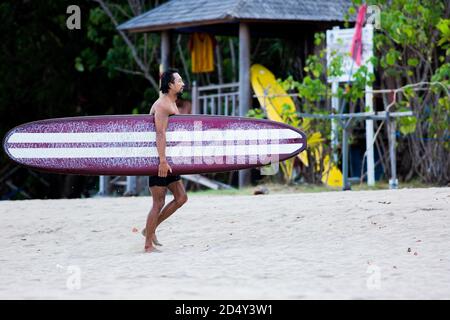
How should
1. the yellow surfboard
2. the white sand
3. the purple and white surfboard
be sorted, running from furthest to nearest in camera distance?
1. the yellow surfboard
2. the purple and white surfboard
3. the white sand

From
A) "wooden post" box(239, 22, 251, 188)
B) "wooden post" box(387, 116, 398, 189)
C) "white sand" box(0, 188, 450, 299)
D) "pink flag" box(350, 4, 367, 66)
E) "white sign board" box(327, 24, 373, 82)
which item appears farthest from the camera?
"wooden post" box(239, 22, 251, 188)

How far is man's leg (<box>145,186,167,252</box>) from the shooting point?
852 centimetres

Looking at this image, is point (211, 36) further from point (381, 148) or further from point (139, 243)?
point (139, 243)

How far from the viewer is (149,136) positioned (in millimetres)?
8961

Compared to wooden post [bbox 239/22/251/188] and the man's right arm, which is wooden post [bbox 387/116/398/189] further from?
the man's right arm

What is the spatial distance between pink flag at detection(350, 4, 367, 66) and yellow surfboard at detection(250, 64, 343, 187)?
1.09 meters

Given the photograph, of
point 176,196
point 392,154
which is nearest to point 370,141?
point 392,154

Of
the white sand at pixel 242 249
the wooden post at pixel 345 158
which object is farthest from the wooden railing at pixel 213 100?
the white sand at pixel 242 249

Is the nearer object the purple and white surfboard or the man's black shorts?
the man's black shorts

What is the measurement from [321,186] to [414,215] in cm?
538

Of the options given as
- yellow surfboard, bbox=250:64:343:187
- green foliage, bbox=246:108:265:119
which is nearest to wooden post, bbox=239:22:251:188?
yellow surfboard, bbox=250:64:343:187

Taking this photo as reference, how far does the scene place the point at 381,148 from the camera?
56.0 ft

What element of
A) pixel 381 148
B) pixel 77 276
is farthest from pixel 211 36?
pixel 77 276

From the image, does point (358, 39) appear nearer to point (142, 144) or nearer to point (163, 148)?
point (142, 144)
